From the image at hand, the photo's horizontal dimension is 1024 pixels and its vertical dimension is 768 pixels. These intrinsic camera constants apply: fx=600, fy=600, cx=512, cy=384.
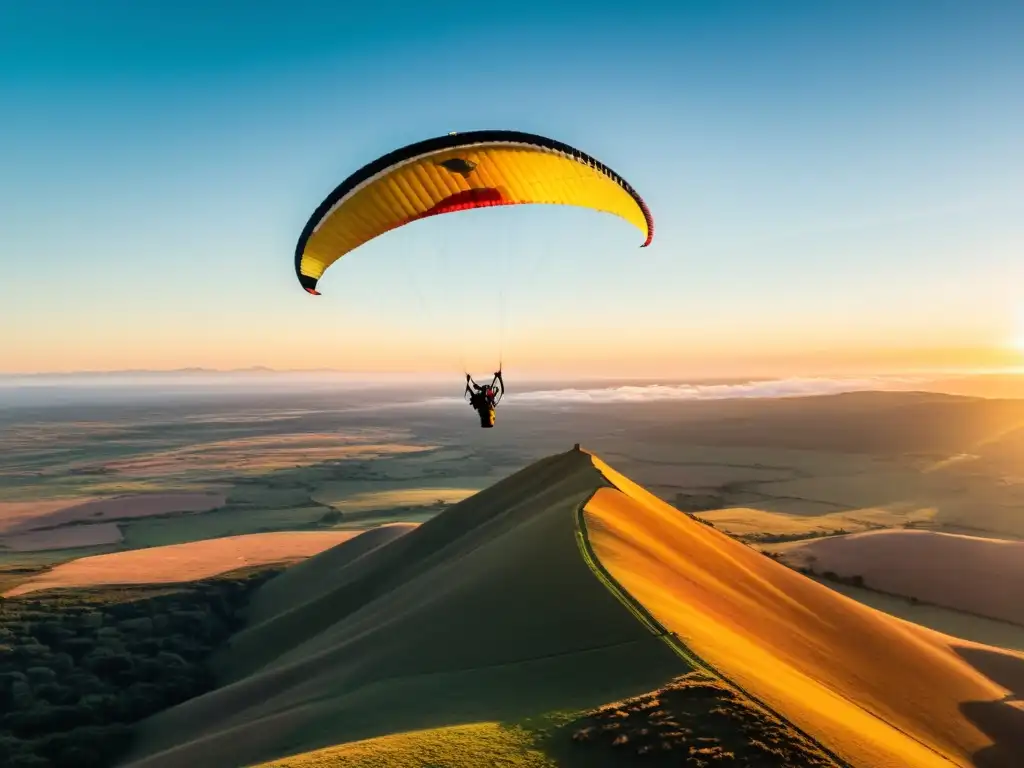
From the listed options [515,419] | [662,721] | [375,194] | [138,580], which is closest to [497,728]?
[662,721]

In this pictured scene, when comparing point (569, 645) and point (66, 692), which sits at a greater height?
point (569, 645)

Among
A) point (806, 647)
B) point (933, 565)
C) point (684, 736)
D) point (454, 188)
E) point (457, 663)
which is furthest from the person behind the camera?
point (933, 565)

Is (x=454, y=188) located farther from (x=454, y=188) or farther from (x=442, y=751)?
(x=442, y=751)

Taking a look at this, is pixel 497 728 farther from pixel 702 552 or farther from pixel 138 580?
pixel 138 580

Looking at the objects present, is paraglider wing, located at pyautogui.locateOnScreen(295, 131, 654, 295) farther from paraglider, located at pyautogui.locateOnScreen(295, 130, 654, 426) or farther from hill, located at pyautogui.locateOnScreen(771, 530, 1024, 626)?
hill, located at pyautogui.locateOnScreen(771, 530, 1024, 626)

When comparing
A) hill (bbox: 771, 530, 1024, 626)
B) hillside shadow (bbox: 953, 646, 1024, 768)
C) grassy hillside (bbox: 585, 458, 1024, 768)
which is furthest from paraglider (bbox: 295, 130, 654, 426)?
hill (bbox: 771, 530, 1024, 626)

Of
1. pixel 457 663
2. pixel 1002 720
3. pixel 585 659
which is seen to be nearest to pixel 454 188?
pixel 457 663

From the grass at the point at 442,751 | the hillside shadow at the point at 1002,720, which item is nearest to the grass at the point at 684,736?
the grass at the point at 442,751
